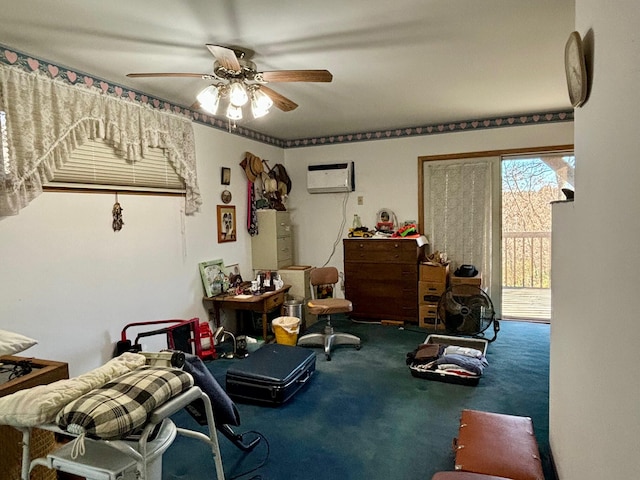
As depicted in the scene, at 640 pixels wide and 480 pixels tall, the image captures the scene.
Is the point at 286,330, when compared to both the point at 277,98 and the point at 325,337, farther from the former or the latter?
the point at 277,98

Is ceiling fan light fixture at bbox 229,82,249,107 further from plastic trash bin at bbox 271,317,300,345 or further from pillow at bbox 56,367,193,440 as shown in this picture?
plastic trash bin at bbox 271,317,300,345

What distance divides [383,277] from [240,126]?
8.06 ft

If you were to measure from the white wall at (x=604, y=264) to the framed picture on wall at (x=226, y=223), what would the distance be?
332 cm

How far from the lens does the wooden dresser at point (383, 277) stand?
4496mm

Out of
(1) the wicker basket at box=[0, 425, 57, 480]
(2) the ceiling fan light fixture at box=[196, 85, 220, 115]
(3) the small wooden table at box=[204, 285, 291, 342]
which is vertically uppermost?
(2) the ceiling fan light fixture at box=[196, 85, 220, 115]

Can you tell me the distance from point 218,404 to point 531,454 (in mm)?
1483

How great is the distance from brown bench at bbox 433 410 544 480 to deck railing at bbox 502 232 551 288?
3.45 m

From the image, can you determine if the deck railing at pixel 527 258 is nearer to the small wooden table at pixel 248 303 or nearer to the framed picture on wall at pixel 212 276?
the small wooden table at pixel 248 303

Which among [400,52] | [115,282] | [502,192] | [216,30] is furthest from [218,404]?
[502,192]

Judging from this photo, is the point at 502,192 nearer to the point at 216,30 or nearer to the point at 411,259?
the point at 411,259

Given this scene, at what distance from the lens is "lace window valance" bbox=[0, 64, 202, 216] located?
232cm

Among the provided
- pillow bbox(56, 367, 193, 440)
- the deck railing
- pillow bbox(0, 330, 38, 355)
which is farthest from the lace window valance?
the deck railing

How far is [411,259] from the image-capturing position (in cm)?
446

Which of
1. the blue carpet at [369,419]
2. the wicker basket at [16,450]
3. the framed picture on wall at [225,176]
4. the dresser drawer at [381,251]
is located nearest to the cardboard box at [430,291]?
the dresser drawer at [381,251]
